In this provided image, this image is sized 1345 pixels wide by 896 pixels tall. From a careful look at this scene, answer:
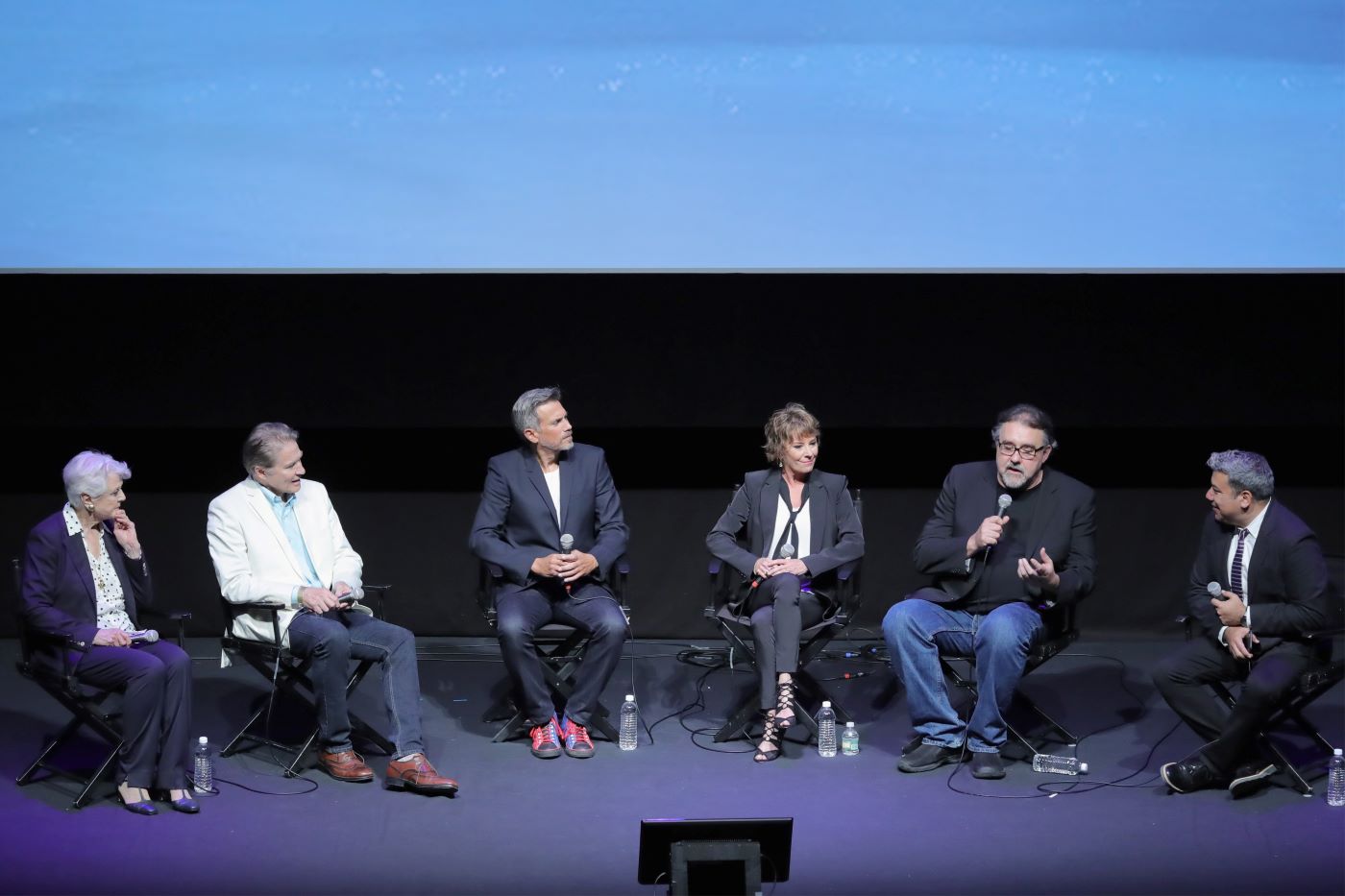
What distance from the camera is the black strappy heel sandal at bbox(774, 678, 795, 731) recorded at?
190 inches

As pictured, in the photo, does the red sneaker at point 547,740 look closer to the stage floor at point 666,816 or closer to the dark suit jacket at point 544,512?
the stage floor at point 666,816

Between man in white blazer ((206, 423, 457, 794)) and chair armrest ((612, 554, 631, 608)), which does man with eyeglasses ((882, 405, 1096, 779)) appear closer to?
chair armrest ((612, 554, 631, 608))

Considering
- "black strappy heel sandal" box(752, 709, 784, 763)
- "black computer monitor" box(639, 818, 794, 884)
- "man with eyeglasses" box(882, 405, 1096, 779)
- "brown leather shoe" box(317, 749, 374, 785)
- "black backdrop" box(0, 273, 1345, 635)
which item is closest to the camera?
"black computer monitor" box(639, 818, 794, 884)

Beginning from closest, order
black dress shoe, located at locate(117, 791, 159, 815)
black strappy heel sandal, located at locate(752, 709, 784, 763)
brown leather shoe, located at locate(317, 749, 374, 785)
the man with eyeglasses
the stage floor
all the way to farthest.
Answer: the stage floor < black dress shoe, located at locate(117, 791, 159, 815) < brown leather shoe, located at locate(317, 749, 374, 785) < the man with eyeglasses < black strappy heel sandal, located at locate(752, 709, 784, 763)

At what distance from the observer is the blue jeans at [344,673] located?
4609 millimetres

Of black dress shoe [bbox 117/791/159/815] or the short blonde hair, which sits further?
the short blonde hair

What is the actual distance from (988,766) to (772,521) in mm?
1125

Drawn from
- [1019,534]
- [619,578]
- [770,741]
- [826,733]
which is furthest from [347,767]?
[1019,534]

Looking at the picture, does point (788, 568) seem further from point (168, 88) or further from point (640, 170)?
point (168, 88)

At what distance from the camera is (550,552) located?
17.0ft

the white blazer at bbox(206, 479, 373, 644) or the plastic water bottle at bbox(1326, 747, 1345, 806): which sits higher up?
the white blazer at bbox(206, 479, 373, 644)

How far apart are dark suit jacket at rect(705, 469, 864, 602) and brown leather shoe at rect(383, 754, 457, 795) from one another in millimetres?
1230

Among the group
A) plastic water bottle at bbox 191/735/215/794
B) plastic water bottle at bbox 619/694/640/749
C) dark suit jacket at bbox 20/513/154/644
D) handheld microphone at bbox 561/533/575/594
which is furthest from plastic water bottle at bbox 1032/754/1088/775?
dark suit jacket at bbox 20/513/154/644

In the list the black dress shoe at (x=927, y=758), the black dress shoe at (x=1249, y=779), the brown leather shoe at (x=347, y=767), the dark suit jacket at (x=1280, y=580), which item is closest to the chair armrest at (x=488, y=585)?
the brown leather shoe at (x=347, y=767)
